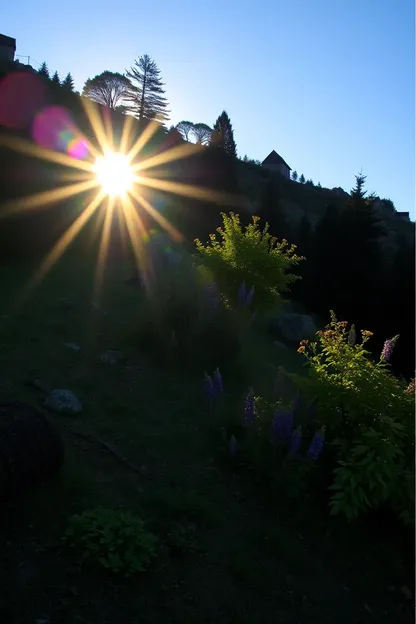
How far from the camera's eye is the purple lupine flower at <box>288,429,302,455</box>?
4.45 metres

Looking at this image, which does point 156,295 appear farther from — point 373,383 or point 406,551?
point 406,551

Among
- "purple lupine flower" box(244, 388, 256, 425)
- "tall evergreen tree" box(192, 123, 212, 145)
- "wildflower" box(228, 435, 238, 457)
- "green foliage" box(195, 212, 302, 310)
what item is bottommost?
"wildflower" box(228, 435, 238, 457)

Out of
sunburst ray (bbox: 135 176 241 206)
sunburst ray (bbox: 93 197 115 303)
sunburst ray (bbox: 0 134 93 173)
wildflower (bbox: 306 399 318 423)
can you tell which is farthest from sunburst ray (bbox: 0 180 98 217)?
sunburst ray (bbox: 135 176 241 206)

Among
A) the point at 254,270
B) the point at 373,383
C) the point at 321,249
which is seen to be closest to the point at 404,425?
the point at 373,383

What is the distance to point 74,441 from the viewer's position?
488 centimetres

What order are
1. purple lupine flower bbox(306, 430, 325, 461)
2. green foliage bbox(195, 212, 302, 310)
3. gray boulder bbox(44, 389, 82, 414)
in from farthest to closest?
green foliage bbox(195, 212, 302, 310) → gray boulder bbox(44, 389, 82, 414) → purple lupine flower bbox(306, 430, 325, 461)

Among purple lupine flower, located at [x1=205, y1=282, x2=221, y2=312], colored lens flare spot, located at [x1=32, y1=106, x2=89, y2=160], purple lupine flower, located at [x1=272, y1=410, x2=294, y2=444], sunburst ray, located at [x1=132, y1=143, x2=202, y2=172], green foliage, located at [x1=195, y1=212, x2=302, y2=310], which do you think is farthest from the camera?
sunburst ray, located at [x1=132, y1=143, x2=202, y2=172]

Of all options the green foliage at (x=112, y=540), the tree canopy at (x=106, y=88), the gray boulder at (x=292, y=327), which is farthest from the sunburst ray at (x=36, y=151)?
the tree canopy at (x=106, y=88)

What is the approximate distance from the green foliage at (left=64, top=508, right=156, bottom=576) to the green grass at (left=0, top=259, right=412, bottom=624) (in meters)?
0.09

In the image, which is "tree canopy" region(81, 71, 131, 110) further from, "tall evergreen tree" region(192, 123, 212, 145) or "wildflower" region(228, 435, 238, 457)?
"wildflower" region(228, 435, 238, 457)

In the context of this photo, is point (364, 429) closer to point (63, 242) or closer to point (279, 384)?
point (279, 384)

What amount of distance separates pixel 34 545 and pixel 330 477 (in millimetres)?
2444

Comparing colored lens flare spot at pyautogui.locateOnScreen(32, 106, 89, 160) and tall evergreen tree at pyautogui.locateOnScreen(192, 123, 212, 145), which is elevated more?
tall evergreen tree at pyautogui.locateOnScreen(192, 123, 212, 145)

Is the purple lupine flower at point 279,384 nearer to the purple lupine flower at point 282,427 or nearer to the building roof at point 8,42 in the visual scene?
the purple lupine flower at point 282,427
